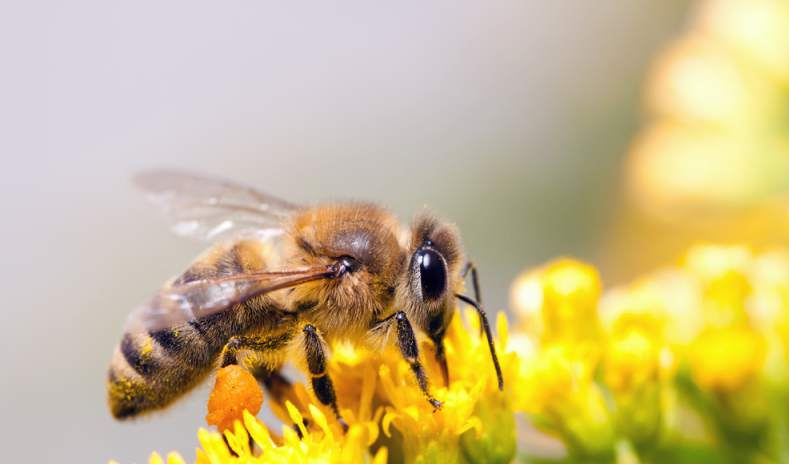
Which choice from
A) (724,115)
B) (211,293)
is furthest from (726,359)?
(724,115)

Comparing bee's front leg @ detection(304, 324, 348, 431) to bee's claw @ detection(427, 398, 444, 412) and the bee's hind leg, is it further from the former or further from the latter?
bee's claw @ detection(427, 398, 444, 412)

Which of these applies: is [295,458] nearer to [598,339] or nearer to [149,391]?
[149,391]

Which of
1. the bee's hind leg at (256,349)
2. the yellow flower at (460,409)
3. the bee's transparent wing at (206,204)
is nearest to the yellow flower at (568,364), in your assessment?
the yellow flower at (460,409)

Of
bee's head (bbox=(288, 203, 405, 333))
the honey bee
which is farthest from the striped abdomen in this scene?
bee's head (bbox=(288, 203, 405, 333))

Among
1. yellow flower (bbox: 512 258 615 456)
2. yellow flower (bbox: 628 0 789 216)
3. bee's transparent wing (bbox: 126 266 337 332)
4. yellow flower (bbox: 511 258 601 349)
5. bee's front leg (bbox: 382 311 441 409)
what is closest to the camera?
bee's transparent wing (bbox: 126 266 337 332)

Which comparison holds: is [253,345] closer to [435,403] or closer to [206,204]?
[435,403]

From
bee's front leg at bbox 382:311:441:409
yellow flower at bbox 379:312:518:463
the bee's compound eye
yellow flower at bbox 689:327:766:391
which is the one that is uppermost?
the bee's compound eye

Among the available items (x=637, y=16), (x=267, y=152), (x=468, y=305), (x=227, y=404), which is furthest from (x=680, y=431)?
(x=267, y=152)
